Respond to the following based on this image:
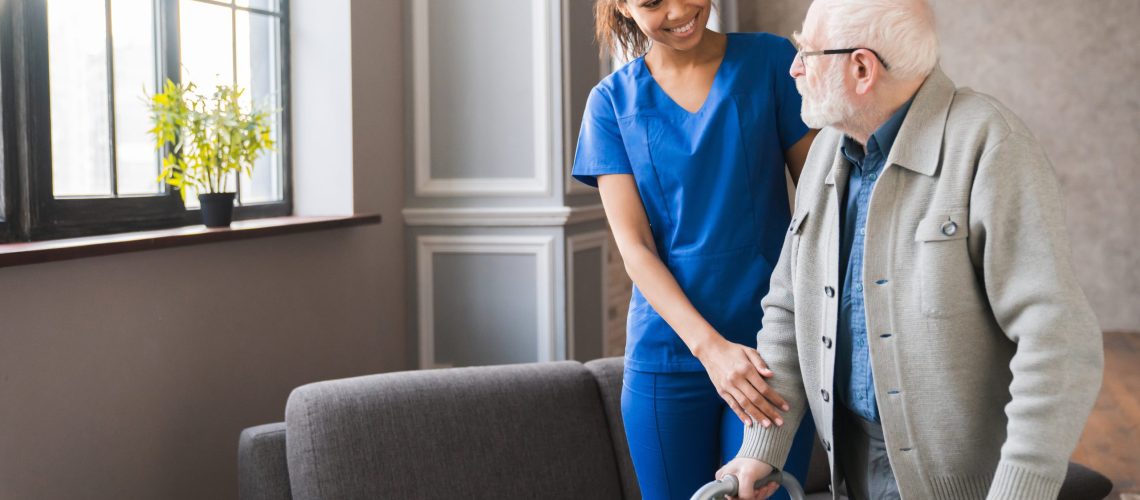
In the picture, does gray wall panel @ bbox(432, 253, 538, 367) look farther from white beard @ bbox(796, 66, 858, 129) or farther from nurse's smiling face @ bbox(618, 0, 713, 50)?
white beard @ bbox(796, 66, 858, 129)

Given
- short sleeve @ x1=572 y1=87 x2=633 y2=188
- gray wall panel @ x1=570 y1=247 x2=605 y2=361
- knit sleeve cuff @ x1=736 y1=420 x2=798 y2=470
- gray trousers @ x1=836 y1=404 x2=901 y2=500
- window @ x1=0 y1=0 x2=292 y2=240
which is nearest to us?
gray trousers @ x1=836 y1=404 x2=901 y2=500

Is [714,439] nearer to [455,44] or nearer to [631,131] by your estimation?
[631,131]

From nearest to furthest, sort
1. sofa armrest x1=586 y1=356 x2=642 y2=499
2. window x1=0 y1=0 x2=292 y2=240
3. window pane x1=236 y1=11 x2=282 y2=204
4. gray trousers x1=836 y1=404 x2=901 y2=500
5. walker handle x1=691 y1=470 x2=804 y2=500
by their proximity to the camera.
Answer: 1. walker handle x1=691 y1=470 x2=804 y2=500
2. gray trousers x1=836 y1=404 x2=901 y2=500
3. window x1=0 y1=0 x2=292 y2=240
4. sofa armrest x1=586 y1=356 x2=642 y2=499
5. window pane x1=236 y1=11 x2=282 y2=204

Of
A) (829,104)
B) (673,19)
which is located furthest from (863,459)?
(673,19)

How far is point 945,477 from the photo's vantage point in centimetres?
131

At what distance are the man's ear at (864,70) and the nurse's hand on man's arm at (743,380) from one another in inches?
17.5

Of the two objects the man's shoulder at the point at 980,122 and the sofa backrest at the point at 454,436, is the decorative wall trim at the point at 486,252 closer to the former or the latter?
the sofa backrest at the point at 454,436

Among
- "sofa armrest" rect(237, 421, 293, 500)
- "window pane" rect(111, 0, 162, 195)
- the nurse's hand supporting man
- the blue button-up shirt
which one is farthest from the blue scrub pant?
"window pane" rect(111, 0, 162, 195)

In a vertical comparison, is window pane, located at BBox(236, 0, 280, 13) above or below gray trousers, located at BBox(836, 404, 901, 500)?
above

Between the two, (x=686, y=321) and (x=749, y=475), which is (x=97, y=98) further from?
(x=749, y=475)

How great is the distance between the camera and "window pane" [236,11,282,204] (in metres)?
3.12

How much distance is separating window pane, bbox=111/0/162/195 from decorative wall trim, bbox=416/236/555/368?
42.2 inches

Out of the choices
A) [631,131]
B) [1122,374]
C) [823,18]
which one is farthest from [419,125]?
[1122,374]

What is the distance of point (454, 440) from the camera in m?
2.27
